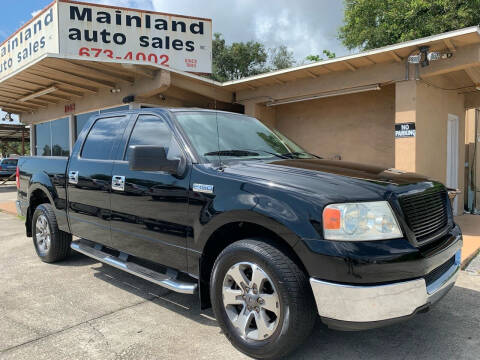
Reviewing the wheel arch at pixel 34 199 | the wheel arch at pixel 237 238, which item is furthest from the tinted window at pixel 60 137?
the wheel arch at pixel 237 238

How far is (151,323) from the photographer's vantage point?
339 cm

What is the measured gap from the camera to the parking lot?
289 cm

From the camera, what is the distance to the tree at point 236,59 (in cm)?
3148

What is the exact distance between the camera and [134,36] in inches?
437

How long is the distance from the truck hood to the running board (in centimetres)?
104

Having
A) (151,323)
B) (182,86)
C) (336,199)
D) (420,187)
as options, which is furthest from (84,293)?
(182,86)

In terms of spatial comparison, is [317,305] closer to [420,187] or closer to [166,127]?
[420,187]

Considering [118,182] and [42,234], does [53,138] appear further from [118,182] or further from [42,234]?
[118,182]

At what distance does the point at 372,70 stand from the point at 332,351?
6626 millimetres

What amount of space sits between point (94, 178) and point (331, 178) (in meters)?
2.65

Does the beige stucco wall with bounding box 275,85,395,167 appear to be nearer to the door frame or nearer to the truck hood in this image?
the door frame

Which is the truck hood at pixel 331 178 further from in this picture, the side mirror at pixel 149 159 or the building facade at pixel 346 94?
the building facade at pixel 346 94

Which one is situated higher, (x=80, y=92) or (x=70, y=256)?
(x=80, y=92)

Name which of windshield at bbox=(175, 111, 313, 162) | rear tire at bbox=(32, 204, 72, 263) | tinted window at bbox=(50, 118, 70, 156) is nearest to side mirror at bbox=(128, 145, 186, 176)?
windshield at bbox=(175, 111, 313, 162)
